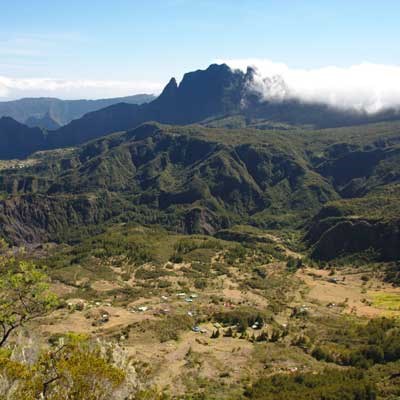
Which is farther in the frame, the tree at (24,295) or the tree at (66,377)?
the tree at (24,295)

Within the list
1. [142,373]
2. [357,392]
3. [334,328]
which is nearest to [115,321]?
[142,373]

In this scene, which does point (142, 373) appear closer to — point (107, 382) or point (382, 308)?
point (107, 382)

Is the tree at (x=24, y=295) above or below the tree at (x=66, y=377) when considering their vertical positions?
above

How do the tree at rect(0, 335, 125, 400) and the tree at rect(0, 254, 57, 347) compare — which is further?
the tree at rect(0, 254, 57, 347)

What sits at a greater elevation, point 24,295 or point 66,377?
point 24,295

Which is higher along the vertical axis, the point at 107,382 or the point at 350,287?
the point at 107,382

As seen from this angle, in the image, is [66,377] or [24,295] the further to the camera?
[24,295]

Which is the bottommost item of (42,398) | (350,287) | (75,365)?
(350,287)

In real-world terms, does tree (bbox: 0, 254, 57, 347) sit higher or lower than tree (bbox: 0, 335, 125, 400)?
higher
